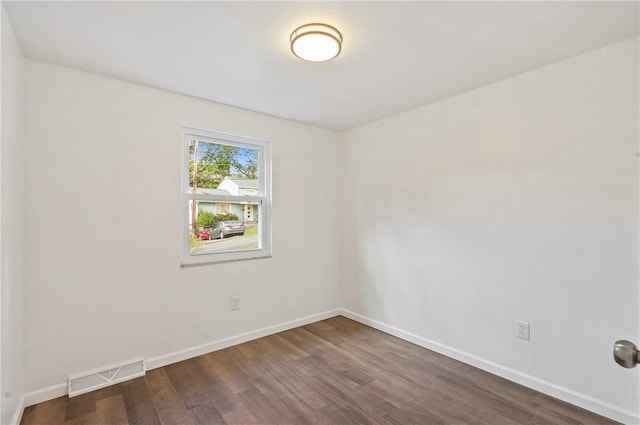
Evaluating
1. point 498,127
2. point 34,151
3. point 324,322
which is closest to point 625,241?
point 498,127

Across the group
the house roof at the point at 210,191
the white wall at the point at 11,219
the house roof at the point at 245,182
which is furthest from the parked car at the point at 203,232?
the white wall at the point at 11,219

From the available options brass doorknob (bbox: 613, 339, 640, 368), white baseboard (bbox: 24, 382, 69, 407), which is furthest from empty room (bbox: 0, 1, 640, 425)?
brass doorknob (bbox: 613, 339, 640, 368)

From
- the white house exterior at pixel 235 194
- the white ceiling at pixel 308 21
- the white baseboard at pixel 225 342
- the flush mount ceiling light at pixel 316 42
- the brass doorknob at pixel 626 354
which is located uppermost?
the white ceiling at pixel 308 21

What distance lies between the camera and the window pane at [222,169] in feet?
9.17

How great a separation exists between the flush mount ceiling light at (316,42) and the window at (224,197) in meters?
1.39

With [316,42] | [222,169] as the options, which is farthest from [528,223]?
[222,169]

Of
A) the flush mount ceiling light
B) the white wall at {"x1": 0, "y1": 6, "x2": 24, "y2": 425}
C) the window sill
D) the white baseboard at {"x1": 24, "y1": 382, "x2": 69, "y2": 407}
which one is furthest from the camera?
the window sill

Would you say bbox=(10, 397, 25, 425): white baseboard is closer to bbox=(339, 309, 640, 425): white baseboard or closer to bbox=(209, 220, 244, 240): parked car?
bbox=(209, 220, 244, 240): parked car

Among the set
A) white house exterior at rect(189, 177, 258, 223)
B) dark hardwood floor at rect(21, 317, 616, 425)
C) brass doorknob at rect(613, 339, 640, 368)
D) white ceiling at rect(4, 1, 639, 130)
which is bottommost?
dark hardwood floor at rect(21, 317, 616, 425)

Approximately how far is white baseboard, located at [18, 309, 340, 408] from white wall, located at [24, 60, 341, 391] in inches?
1.8

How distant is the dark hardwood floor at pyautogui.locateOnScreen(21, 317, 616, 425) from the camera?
6.15 ft

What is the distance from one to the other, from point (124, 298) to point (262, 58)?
2.04m

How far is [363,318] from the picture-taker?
11.5 feet

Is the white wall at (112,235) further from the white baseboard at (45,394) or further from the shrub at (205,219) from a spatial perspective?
the shrub at (205,219)
